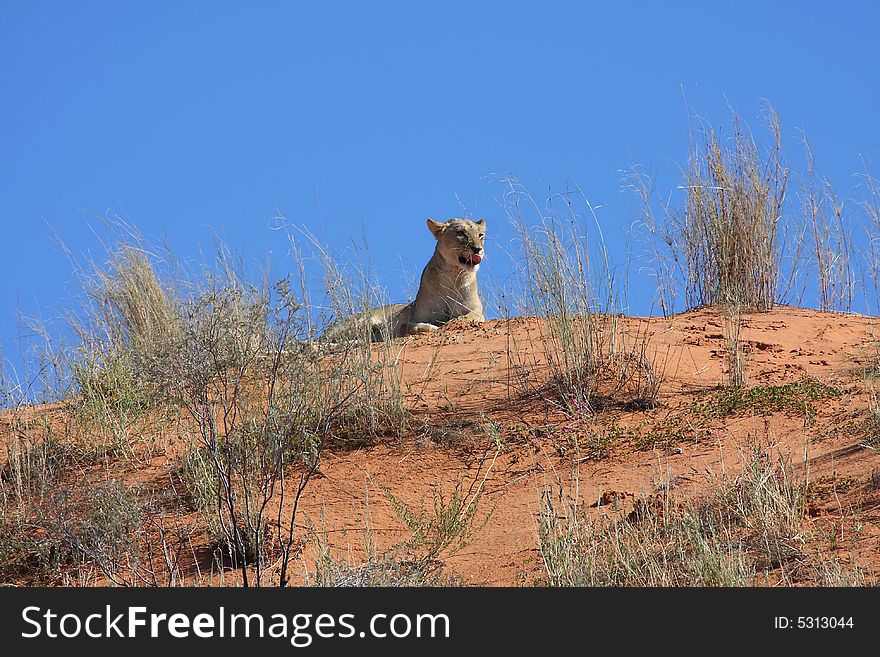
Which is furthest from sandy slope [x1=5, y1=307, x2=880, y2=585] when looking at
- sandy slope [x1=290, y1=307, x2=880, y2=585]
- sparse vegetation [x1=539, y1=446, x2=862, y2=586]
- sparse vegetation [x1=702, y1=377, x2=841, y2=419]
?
sparse vegetation [x1=539, y1=446, x2=862, y2=586]

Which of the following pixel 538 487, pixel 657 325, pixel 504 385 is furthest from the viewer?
pixel 657 325

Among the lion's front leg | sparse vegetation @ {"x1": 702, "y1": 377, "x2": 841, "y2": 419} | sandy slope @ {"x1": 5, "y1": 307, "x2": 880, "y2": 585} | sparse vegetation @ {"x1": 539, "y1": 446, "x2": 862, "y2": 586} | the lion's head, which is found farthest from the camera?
the lion's head

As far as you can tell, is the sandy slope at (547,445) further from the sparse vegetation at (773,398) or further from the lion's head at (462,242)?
the lion's head at (462,242)

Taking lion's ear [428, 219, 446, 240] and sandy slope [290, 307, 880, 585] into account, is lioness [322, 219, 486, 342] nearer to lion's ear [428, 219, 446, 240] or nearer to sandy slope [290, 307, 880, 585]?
lion's ear [428, 219, 446, 240]

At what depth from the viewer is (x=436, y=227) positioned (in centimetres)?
1481

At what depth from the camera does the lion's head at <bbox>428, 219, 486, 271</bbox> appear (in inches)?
568

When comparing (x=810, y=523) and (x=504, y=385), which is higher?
(x=504, y=385)

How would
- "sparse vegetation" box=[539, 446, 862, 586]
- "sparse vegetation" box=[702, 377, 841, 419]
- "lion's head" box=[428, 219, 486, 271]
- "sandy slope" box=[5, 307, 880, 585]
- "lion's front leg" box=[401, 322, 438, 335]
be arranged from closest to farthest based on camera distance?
"sparse vegetation" box=[539, 446, 862, 586], "sandy slope" box=[5, 307, 880, 585], "sparse vegetation" box=[702, 377, 841, 419], "lion's front leg" box=[401, 322, 438, 335], "lion's head" box=[428, 219, 486, 271]

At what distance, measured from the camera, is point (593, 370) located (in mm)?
10422

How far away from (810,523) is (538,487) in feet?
6.98

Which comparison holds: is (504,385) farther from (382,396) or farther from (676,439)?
(676,439)

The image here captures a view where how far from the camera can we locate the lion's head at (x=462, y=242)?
14430mm

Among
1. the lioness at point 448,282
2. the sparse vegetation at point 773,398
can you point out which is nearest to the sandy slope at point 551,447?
Answer: the sparse vegetation at point 773,398

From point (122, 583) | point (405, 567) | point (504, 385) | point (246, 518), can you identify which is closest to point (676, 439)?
point (504, 385)
